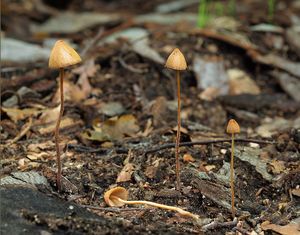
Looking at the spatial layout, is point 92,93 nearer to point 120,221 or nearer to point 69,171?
point 69,171

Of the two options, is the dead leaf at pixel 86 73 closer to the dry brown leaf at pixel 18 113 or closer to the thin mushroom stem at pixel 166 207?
the dry brown leaf at pixel 18 113

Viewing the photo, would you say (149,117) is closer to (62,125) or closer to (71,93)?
(62,125)

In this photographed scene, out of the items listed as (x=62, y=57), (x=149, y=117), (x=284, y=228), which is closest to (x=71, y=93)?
(x=149, y=117)

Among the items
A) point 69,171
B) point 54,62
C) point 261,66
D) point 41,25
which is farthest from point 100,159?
point 41,25

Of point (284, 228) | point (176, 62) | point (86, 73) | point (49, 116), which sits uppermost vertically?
point (176, 62)

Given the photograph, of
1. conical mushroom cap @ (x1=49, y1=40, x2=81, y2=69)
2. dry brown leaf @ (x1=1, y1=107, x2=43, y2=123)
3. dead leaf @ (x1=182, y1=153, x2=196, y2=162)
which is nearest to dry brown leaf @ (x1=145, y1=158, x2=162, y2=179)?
dead leaf @ (x1=182, y1=153, x2=196, y2=162)

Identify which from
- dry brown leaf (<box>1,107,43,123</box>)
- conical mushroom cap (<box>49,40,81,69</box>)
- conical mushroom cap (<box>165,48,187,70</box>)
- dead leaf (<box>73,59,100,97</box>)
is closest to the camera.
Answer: conical mushroom cap (<box>49,40,81,69</box>)

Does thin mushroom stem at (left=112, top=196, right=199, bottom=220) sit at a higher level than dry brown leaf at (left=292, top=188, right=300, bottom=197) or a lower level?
higher

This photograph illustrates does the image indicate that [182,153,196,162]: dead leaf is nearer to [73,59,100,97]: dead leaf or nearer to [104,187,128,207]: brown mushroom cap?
[104,187,128,207]: brown mushroom cap
